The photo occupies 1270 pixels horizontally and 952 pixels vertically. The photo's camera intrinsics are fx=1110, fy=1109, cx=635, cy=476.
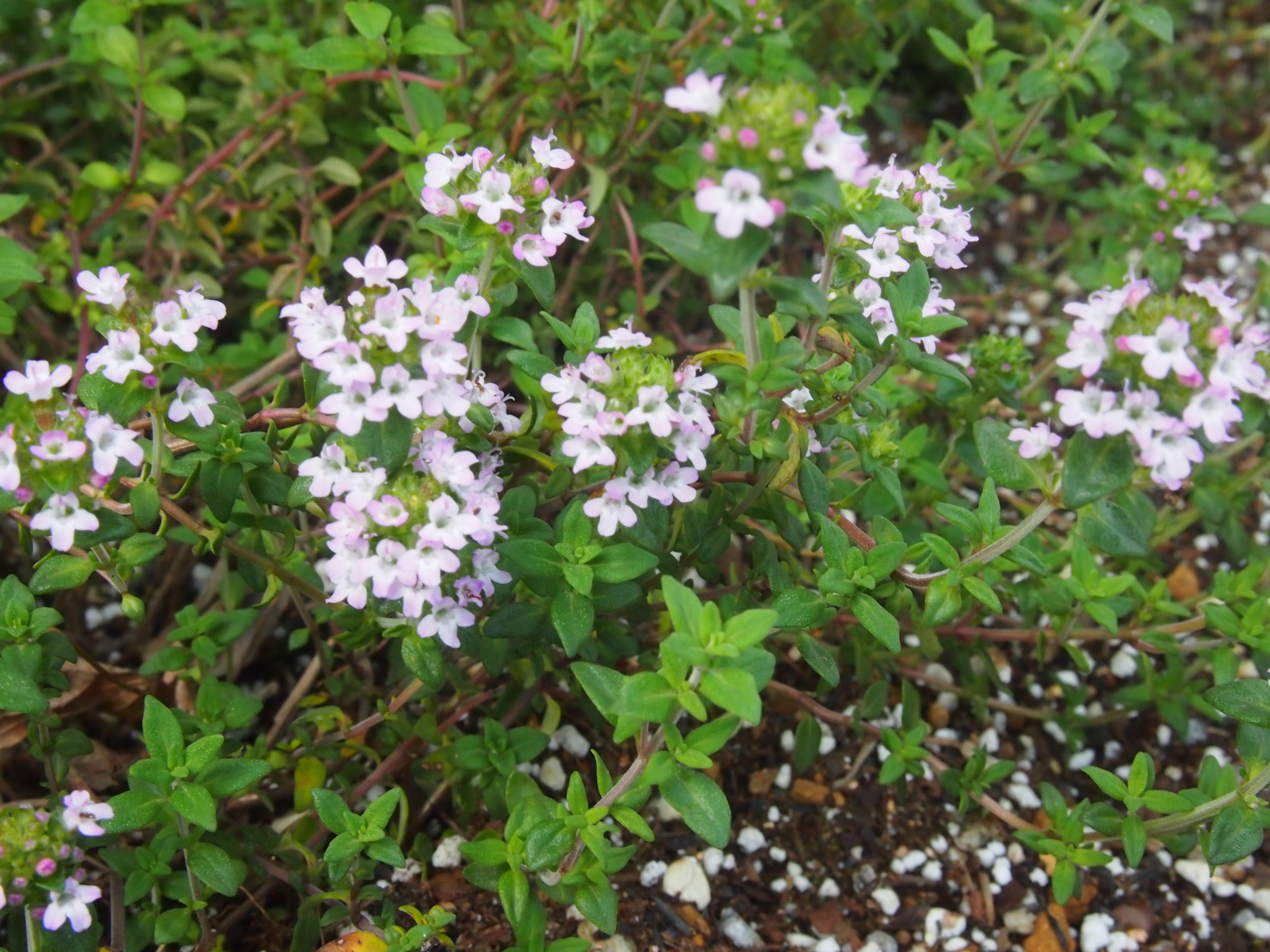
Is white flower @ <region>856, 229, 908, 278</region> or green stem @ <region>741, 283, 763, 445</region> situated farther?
white flower @ <region>856, 229, 908, 278</region>

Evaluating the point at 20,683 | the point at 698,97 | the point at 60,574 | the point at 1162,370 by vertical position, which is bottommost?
the point at 20,683

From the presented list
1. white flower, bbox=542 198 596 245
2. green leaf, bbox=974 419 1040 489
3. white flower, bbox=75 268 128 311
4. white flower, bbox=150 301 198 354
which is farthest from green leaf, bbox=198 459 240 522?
green leaf, bbox=974 419 1040 489

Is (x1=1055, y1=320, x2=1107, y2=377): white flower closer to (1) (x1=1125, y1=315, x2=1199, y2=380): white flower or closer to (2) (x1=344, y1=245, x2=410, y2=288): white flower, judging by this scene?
(1) (x1=1125, y1=315, x2=1199, y2=380): white flower

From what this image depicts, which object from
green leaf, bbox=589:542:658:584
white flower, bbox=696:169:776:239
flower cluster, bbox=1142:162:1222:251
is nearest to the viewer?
white flower, bbox=696:169:776:239

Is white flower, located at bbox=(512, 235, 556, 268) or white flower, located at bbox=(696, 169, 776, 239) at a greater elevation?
white flower, located at bbox=(696, 169, 776, 239)

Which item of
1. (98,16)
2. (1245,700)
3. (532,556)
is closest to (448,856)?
(532,556)

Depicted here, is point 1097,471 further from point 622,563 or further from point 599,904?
point 599,904

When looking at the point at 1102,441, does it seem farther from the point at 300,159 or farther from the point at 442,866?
the point at 300,159
